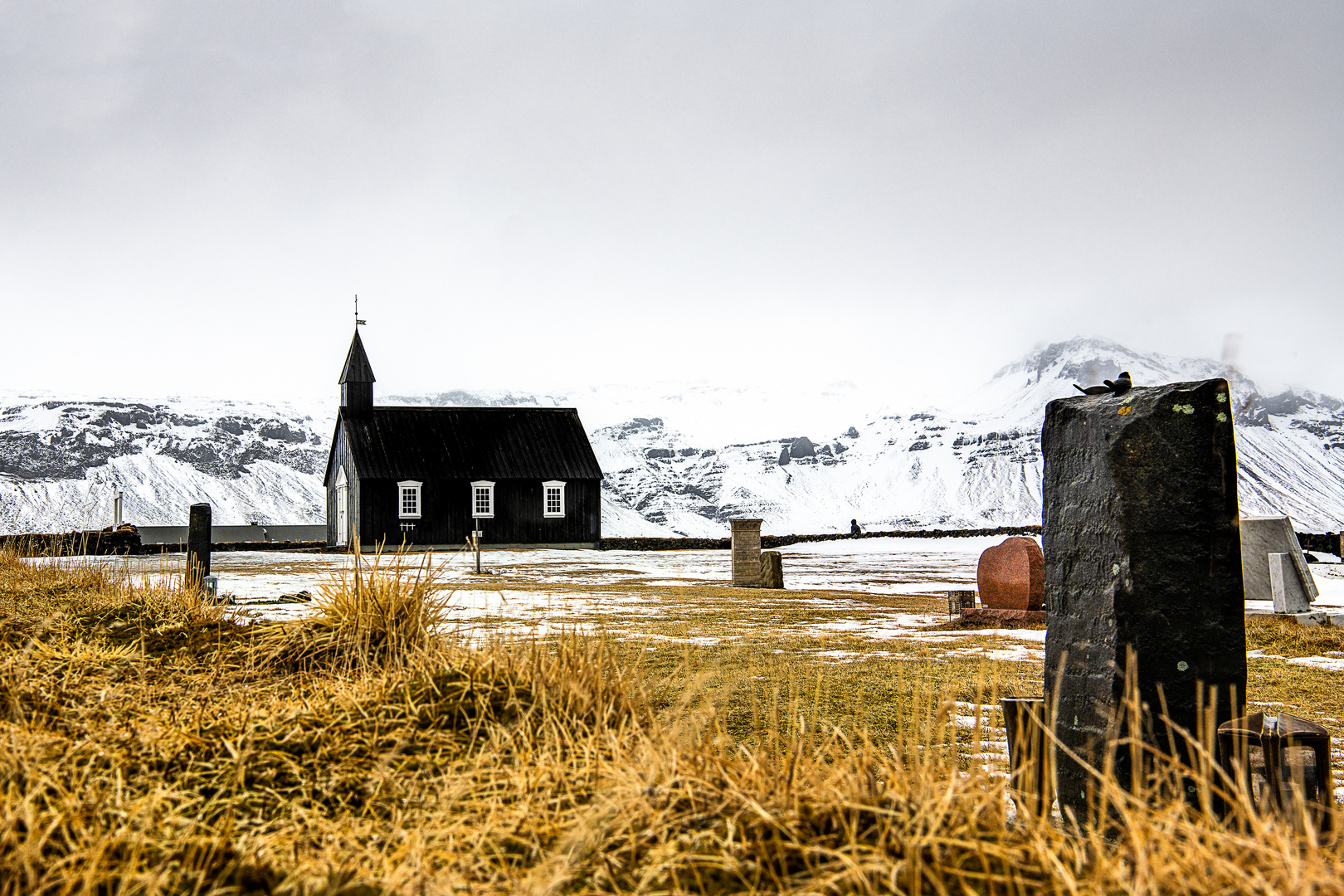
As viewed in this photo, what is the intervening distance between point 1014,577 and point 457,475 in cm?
2931

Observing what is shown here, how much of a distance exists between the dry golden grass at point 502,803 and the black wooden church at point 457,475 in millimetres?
33799

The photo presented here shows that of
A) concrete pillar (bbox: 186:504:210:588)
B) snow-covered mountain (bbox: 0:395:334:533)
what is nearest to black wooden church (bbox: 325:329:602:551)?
concrete pillar (bbox: 186:504:210:588)

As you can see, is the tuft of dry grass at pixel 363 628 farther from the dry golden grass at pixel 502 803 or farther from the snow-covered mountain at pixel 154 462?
the snow-covered mountain at pixel 154 462

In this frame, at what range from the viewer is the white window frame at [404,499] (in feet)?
122

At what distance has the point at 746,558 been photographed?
19000 millimetres

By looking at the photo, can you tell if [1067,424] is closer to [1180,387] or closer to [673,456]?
[1180,387]

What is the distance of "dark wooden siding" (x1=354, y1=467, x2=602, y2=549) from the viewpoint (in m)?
37.1

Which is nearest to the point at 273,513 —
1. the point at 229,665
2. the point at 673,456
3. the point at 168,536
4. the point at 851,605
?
the point at 168,536

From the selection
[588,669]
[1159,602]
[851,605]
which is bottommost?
[851,605]

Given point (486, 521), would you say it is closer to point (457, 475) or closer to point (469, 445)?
point (457, 475)

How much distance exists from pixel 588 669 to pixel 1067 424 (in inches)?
94.4

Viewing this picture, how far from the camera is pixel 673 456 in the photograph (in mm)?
155375

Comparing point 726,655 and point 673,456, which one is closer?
point 726,655

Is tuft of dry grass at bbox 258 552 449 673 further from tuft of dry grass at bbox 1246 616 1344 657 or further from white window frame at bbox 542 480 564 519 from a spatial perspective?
white window frame at bbox 542 480 564 519
